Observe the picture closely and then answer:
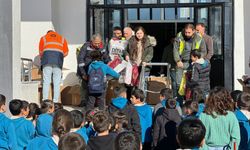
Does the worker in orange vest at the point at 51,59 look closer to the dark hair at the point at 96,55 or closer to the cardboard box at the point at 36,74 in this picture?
the cardboard box at the point at 36,74

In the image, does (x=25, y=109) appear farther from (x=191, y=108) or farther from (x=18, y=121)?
(x=191, y=108)

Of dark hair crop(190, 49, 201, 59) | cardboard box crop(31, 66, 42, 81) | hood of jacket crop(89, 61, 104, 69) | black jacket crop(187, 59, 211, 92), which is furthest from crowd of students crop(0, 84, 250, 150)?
cardboard box crop(31, 66, 42, 81)

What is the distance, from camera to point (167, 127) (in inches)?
264

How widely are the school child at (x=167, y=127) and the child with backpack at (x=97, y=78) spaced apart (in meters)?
2.57

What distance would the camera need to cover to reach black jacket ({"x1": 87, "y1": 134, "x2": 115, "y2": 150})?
16.0 ft

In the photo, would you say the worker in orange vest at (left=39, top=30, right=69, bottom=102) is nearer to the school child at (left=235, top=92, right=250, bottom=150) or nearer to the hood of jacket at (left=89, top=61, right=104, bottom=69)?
the hood of jacket at (left=89, top=61, right=104, bottom=69)

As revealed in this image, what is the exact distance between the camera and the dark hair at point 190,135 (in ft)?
13.1

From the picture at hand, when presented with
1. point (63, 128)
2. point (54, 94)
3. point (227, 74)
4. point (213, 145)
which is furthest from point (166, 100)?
point (227, 74)

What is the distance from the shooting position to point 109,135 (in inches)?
→ 194

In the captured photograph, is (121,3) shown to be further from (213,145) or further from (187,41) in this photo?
Result: (213,145)

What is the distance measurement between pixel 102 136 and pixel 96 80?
4314 mm

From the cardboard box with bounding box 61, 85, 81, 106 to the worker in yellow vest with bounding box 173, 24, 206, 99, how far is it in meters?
2.81

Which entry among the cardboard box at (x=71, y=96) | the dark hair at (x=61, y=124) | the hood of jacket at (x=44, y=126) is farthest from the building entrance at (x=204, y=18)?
the dark hair at (x=61, y=124)

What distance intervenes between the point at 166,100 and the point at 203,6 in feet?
21.6
